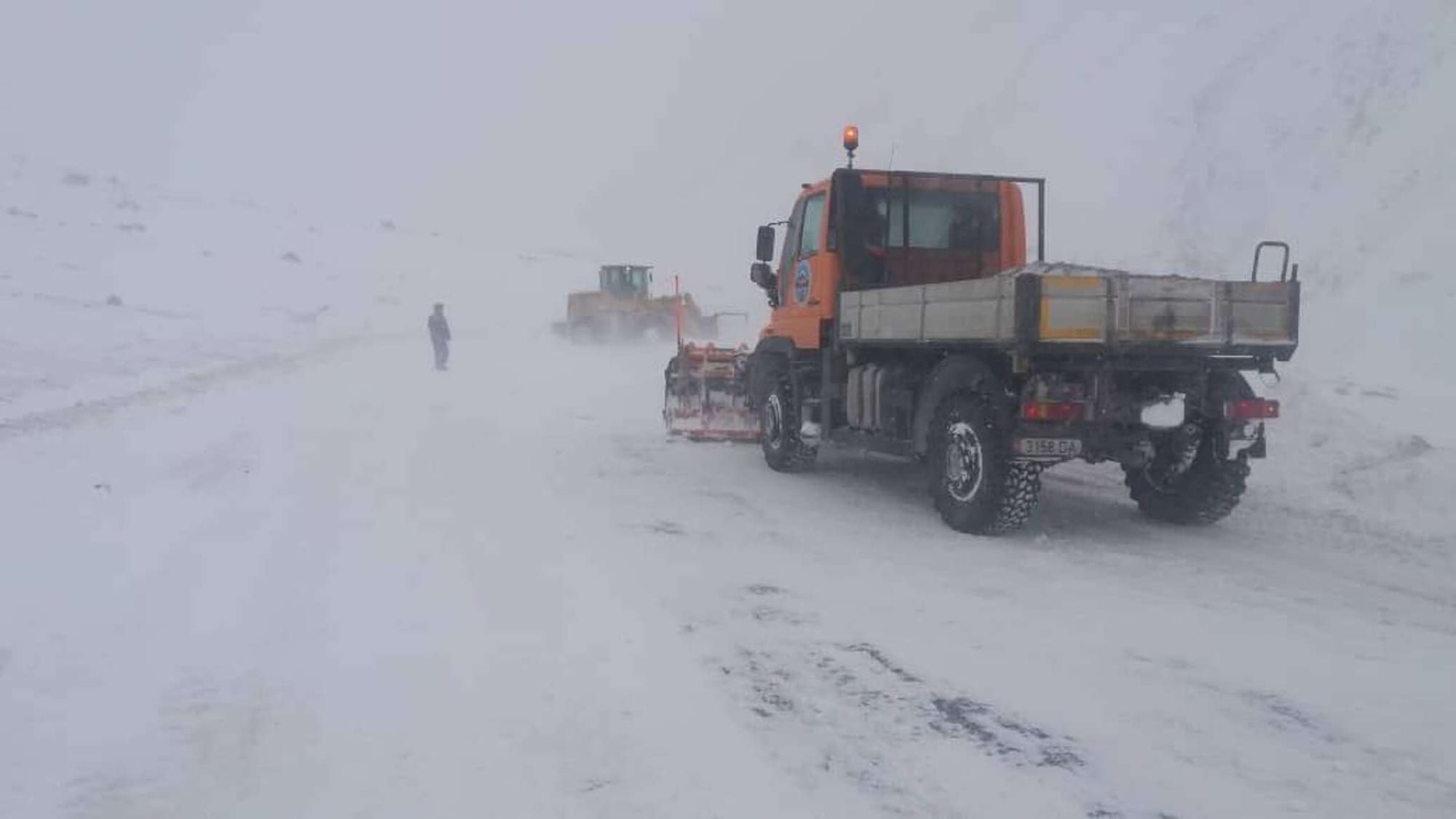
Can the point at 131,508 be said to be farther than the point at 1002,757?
Yes

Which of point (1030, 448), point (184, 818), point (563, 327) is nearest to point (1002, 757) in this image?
point (184, 818)

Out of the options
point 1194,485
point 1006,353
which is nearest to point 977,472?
point 1006,353

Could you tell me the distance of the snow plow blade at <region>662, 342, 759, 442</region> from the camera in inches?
517

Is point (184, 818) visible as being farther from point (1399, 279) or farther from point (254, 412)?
point (1399, 279)

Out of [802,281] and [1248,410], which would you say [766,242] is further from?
[1248,410]

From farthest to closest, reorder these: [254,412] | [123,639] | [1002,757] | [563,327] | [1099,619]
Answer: [563,327]
[254,412]
[1099,619]
[123,639]
[1002,757]

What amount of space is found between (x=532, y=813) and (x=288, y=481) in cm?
640

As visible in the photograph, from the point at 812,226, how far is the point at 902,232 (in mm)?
885

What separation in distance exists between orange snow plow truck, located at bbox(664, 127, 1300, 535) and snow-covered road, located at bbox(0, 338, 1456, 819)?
20.6 inches

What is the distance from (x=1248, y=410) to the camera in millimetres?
7520

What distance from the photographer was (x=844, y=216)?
974cm

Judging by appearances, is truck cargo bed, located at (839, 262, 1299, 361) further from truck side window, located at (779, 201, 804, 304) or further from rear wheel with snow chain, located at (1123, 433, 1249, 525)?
truck side window, located at (779, 201, 804, 304)

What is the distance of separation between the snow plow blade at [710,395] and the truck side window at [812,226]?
9.22 ft

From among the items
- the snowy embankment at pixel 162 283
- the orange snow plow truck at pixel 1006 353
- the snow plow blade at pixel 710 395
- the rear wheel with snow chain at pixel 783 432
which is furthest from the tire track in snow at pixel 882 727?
the snowy embankment at pixel 162 283
